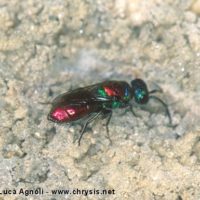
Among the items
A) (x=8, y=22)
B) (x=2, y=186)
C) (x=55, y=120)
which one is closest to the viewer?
(x=2, y=186)

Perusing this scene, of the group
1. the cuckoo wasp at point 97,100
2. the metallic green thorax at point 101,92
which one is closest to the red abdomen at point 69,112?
the cuckoo wasp at point 97,100

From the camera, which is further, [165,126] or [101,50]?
[101,50]

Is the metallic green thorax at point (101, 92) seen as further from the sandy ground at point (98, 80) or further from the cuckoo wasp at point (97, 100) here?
the sandy ground at point (98, 80)

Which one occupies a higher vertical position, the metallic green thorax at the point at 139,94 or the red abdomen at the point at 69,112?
the metallic green thorax at the point at 139,94

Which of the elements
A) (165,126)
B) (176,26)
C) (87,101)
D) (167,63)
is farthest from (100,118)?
(176,26)

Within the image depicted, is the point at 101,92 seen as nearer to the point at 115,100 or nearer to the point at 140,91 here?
the point at 115,100

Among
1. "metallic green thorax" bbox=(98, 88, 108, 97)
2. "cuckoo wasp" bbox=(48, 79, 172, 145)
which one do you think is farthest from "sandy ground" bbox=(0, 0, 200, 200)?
"metallic green thorax" bbox=(98, 88, 108, 97)

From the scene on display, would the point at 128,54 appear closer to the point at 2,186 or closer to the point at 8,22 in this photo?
the point at 8,22

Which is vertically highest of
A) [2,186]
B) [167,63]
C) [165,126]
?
[167,63]
